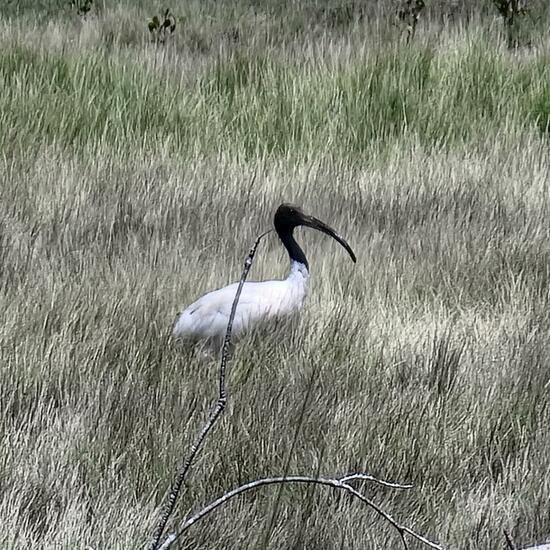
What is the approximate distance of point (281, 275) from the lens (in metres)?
4.37

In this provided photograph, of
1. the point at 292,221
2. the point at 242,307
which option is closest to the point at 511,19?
the point at 292,221

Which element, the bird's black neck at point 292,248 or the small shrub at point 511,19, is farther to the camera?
the small shrub at point 511,19

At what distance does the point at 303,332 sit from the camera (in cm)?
364

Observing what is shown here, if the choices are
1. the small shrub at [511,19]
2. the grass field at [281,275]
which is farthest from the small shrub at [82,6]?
the small shrub at [511,19]

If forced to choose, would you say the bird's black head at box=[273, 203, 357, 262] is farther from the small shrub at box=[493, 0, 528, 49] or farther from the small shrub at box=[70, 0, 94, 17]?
the small shrub at box=[70, 0, 94, 17]

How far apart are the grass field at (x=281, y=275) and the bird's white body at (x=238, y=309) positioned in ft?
0.21

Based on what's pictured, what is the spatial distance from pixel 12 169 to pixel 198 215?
945 mm

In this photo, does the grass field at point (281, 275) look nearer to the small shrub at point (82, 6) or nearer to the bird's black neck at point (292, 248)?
the bird's black neck at point (292, 248)

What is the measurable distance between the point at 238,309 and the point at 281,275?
0.88 metres

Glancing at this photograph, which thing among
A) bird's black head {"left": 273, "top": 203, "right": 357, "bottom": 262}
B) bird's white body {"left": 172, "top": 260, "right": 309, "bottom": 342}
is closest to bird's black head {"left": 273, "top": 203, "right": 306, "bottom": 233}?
bird's black head {"left": 273, "top": 203, "right": 357, "bottom": 262}

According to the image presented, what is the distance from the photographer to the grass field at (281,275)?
2.64 m

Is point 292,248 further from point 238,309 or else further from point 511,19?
point 511,19

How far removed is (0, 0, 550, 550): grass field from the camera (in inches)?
104

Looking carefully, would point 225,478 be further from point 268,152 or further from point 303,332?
point 268,152
